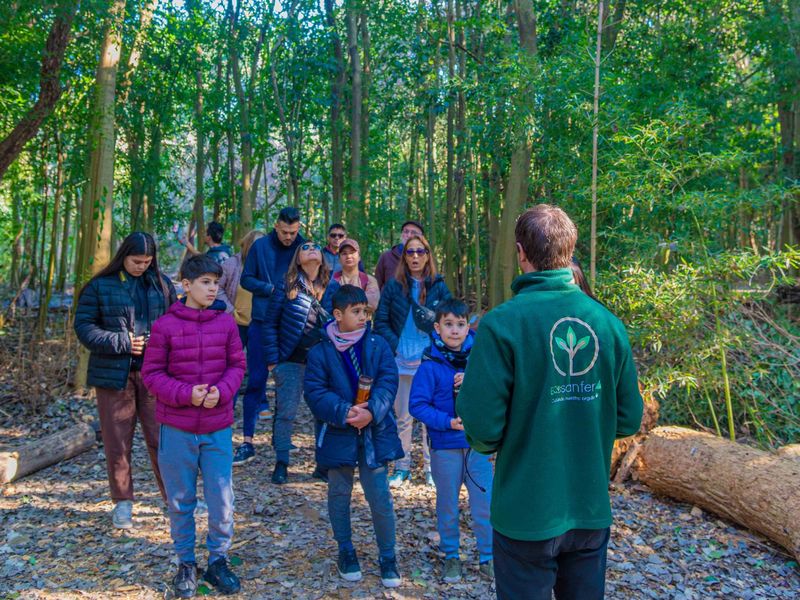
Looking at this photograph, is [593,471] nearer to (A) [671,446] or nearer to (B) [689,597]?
(B) [689,597]

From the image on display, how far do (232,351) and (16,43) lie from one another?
536cm

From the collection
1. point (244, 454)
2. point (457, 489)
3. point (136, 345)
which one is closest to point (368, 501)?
point (457, 489)

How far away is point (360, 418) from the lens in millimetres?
3449

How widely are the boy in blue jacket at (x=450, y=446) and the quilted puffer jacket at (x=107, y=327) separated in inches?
71.1

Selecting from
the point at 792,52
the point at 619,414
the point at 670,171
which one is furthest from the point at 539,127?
the point at 792,52

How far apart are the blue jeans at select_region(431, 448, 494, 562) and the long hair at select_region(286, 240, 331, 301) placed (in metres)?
1.72

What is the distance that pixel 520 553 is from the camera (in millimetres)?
2076

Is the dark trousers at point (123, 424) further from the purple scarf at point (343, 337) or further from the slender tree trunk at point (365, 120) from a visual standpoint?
the slender tree trunk at point (365, 120)

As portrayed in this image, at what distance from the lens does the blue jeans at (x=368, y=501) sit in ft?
11.6

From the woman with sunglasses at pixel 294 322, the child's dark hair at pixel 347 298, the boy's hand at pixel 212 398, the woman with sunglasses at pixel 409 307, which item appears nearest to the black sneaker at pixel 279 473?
the woman with sunglasses at pixel 294 322

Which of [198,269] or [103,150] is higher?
[103,150]

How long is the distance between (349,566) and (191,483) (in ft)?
3.11

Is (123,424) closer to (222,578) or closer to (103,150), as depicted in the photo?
(222,578)

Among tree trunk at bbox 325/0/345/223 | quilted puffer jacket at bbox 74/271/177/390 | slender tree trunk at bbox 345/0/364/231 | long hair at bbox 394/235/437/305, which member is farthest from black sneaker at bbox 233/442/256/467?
tree trunk at bbox 325/0/345/223
